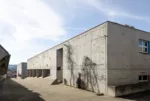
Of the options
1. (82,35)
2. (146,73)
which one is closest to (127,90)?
(146,73)

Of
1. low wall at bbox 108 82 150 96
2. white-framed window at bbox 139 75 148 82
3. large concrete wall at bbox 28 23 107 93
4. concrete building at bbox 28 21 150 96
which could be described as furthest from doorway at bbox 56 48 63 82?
low wall at bbox 108 82 150 96

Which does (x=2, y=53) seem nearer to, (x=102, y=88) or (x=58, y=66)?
(x=102, y=88)

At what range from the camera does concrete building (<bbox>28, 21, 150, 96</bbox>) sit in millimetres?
15766

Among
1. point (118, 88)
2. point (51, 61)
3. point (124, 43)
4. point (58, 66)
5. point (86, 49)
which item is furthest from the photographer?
point (51, 61)

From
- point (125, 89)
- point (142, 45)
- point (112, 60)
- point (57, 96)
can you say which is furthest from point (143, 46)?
point (57, 96)

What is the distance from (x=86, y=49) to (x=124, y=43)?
424 centimetres

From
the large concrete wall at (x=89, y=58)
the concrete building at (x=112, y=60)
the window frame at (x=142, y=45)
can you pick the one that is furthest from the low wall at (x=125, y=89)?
the window frame at (x=142, y=45)

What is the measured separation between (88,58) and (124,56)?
3.83m

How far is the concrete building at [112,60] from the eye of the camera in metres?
15.8

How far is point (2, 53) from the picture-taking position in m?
12.0

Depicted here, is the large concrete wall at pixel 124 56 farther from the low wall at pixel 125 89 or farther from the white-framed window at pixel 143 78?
the low wall at pixel 125 89

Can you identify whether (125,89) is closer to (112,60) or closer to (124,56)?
(112,60)

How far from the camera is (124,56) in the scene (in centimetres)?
1686

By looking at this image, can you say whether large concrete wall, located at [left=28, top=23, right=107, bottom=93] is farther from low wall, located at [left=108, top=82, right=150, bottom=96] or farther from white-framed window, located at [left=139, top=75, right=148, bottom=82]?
white-framed window, located at [left=139, top=75, right=148, bottom=82]
